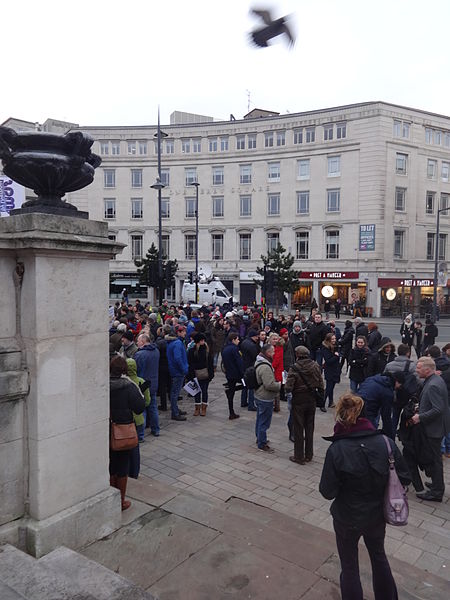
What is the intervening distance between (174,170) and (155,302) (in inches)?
532

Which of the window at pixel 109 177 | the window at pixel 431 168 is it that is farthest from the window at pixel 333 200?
the window at pixel 109 177

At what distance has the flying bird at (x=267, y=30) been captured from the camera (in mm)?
3082

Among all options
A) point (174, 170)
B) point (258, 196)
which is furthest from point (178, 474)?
point (174, 170)

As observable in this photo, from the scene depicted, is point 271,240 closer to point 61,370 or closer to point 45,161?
point 45,161

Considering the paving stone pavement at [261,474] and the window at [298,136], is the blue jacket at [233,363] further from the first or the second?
the window at [298,136]

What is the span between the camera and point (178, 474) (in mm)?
6285

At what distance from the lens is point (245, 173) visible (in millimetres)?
45156

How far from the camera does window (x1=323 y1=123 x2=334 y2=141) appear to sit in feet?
138

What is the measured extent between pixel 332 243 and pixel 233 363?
116 feet

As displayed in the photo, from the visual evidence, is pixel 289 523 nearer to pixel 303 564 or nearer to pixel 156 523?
pixel 303 564

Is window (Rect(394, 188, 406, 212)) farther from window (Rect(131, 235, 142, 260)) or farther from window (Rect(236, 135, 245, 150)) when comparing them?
window (Rect(131, 235, 142, 260))

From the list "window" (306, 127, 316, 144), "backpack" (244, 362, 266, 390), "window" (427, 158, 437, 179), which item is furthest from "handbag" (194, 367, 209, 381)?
"window" (427, 158, 437, 179)

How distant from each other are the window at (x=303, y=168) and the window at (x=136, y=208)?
53.3 feet

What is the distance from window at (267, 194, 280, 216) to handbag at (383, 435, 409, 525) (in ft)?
138
